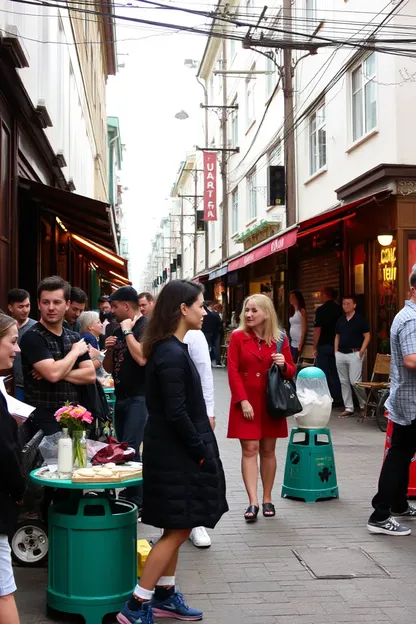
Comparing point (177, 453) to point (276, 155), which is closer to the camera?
point (177, 453)

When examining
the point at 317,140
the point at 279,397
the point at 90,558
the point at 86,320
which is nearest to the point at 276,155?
the point at 317,140

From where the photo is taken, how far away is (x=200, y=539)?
595cm

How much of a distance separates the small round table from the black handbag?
229 cm

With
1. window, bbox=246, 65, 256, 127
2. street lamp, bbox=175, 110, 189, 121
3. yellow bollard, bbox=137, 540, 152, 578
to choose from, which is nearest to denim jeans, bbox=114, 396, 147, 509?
yellow bollard, bbox=137, 540, 152, 578

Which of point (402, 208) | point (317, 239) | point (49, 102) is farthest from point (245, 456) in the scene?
point (317, 239)

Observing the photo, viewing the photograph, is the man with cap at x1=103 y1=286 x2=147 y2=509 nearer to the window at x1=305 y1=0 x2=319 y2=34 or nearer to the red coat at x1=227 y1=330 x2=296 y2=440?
the red coat at x1=227 y1=330 x2=296 y2=440

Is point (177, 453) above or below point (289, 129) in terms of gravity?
below

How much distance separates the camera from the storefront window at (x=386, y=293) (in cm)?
1284

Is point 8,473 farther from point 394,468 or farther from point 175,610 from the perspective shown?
point 394,468

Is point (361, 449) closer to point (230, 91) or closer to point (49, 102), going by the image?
point (49, 102)

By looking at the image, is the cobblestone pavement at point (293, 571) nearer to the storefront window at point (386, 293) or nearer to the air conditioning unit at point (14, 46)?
the air conditioning unit at point (14, 46)

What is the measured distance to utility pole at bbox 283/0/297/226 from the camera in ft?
57.1

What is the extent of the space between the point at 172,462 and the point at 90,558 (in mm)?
757

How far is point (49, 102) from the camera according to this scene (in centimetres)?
1244
